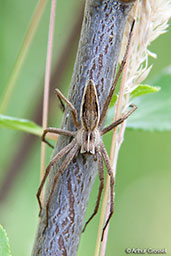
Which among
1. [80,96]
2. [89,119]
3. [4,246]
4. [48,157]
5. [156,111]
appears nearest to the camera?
[4,246]

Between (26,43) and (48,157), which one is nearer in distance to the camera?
(26,43)

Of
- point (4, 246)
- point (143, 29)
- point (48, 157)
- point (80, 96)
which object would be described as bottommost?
point (4, 246)

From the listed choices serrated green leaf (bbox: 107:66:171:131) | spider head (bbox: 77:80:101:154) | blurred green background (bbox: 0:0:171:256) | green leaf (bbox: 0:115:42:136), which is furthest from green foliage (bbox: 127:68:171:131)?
blurred green background (bbox: 0:0:171:256)

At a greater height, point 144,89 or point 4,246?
point 144,89

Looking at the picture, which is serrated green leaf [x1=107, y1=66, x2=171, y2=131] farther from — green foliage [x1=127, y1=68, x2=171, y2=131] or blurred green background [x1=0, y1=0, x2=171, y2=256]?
blurred green background [x1=0, y1=0, x2=171, y2=256]

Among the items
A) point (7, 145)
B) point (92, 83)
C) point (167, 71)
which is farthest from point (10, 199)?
point (92, 83)

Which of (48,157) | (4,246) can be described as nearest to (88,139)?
(4,246)

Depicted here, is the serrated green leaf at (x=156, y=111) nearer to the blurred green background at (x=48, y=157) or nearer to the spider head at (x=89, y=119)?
the spider head at (x=89, y=119)

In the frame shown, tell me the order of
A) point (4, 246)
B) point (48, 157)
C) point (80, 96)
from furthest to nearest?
point (48, 157), point (80, 96), point (4, 246)

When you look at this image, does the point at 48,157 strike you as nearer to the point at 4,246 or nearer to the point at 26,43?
the point at 26,43
